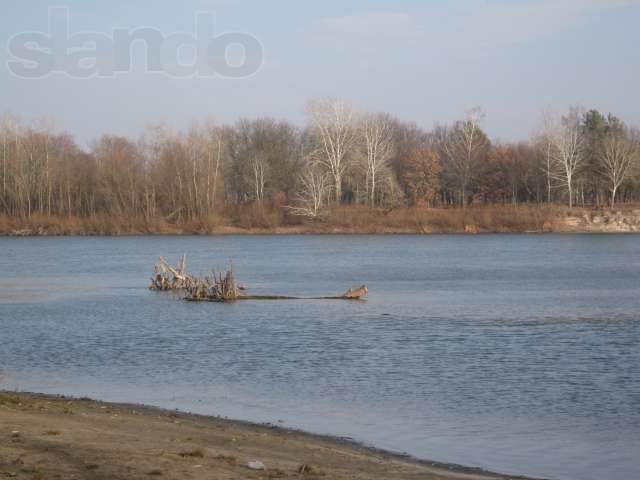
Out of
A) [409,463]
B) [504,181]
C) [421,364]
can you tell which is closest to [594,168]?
[504,181]

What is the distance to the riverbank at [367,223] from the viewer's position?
89.5m

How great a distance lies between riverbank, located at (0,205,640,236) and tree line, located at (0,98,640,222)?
128 centimetres

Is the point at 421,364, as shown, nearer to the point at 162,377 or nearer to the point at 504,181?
the point at 162,377

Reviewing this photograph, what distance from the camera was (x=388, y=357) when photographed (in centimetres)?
2169

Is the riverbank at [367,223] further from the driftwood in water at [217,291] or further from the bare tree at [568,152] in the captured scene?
the driftwood in water at [217,291]

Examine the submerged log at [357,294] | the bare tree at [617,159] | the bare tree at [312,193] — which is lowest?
the submerged log at [357,294]

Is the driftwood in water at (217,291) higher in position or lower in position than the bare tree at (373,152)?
lower

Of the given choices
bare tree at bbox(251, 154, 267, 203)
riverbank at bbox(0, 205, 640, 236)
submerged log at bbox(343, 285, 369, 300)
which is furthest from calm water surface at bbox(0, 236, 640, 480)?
bare tree at bbox(251, 154, 267, 203)

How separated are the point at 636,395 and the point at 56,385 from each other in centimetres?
1130

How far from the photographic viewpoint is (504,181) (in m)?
102

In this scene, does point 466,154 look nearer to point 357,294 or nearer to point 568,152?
point 568,152

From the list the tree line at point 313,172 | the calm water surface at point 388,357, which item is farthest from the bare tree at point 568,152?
A: the calm water surface at point 388,357

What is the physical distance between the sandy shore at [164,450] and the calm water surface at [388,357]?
48.9 inches

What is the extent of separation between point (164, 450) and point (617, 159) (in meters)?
86.0
